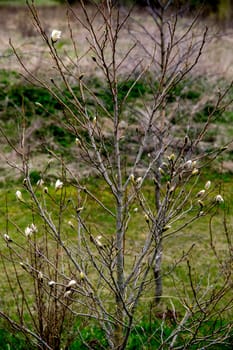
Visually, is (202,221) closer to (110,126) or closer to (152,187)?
(152,187)

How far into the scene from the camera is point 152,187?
10.2m

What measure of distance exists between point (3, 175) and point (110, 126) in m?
2.63

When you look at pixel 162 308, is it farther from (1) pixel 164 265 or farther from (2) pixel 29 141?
(2) pixel 29 141

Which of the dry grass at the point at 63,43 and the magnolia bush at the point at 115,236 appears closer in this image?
the magnolia bush at the point at 115,236

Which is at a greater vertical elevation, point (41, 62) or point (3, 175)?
point (41, 62)

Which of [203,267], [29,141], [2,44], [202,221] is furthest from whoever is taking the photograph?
[2,44]

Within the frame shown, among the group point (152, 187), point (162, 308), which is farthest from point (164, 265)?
point (152, 187)

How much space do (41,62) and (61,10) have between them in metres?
8.95

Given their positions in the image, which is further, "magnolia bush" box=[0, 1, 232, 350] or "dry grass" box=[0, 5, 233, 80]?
"dry grass" box=[0, 5, 233, 80]

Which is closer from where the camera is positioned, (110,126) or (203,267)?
(203,267)

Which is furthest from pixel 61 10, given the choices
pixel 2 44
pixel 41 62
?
pixel 41 62

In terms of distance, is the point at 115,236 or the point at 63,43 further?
the point at 63,43

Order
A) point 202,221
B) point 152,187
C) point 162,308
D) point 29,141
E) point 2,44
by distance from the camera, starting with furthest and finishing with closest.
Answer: point 2,44
point 29,141
point 152,187
point 202,221
point 162,308

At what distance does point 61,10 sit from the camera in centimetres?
2184
